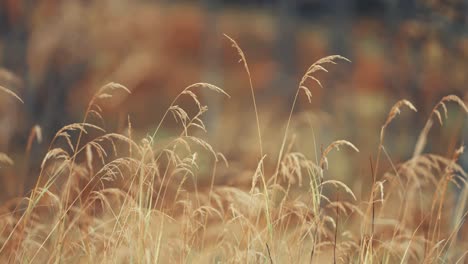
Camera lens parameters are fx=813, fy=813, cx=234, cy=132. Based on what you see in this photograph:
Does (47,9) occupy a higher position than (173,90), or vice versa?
(47,9)

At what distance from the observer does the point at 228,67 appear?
7.40 metres

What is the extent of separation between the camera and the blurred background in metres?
6.11

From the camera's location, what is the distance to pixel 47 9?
6270 mm

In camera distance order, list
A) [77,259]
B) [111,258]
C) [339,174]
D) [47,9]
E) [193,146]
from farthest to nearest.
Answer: [193,146], [339,174], [47,9], [77,259], [111,258]

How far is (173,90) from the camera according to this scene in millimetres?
7062

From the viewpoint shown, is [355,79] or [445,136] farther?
[355,79]

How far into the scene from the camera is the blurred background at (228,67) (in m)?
6.11

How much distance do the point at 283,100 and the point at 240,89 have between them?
0.72m

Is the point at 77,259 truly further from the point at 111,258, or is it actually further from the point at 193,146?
the point at 193,146

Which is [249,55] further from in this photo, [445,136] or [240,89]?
[445,136]

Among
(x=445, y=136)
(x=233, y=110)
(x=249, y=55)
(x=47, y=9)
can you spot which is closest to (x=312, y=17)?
(x=249, y=55)

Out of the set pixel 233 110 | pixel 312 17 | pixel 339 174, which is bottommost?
pixel 339 174

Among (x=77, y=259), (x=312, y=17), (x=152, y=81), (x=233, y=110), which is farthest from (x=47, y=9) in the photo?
(x=77, y=259)

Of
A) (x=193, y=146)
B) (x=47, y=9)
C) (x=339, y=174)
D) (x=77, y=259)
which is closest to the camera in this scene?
(x=77, y=259)
